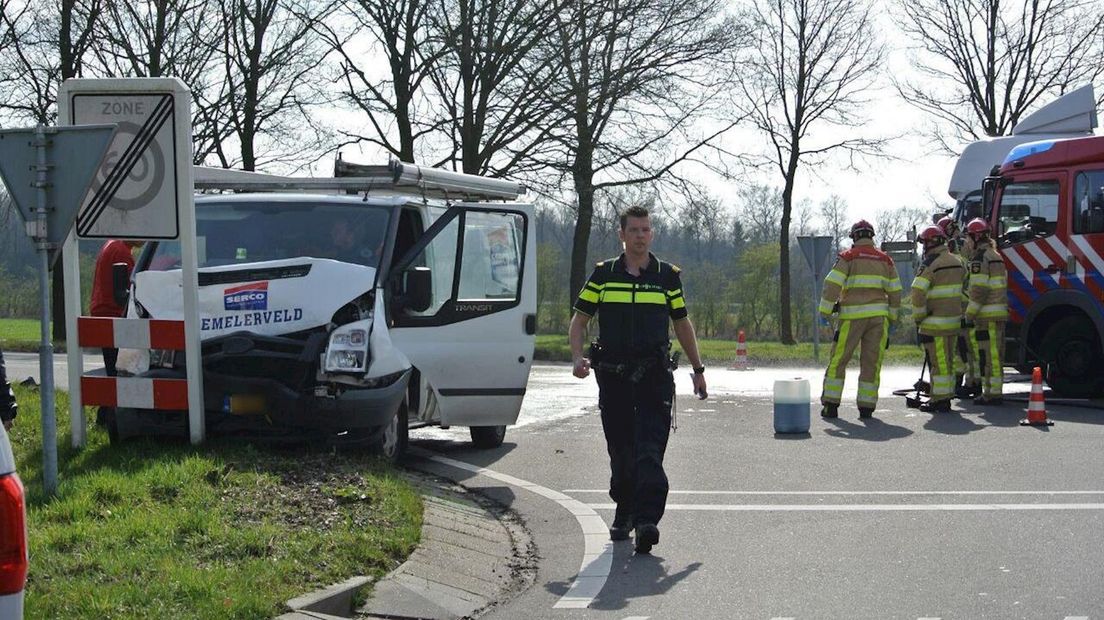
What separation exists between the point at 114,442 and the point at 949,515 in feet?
18.4

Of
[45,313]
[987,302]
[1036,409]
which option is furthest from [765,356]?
[45,313]

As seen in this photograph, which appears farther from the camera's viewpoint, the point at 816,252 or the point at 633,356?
the point at 816,252

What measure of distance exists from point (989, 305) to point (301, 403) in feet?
29.4

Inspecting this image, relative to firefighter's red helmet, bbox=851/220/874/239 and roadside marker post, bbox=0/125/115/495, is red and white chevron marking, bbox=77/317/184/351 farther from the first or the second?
firefighter's red helmet, bbox=851/220/874/239

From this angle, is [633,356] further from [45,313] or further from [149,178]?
[149,178]

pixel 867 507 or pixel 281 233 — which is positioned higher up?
pixel 281 233

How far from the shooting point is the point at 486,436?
1226cm

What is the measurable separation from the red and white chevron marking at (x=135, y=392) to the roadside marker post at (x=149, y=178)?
124 mm

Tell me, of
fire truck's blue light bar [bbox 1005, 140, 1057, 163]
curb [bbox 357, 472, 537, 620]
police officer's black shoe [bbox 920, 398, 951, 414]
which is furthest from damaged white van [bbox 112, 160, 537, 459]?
fire truck's blue light bar [bbox 1005, 140, 1057, 163]

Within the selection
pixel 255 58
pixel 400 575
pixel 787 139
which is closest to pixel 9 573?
pixel 400 575

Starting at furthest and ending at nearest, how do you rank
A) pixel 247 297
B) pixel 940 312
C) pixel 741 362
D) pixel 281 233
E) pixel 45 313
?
1. pixel 741 362
2. pixel 940 312
3. pixel 281 233
4. pixel 247 297
5. pixel 45 313

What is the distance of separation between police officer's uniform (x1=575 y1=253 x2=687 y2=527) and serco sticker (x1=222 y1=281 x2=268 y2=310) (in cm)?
270

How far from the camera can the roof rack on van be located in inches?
442

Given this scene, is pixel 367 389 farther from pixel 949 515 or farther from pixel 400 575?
pixel 949 515
